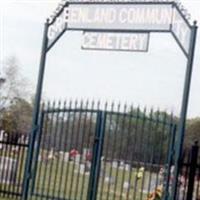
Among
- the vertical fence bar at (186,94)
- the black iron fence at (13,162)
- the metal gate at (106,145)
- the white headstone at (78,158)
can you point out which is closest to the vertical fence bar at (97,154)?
the metal gate at (106,145)

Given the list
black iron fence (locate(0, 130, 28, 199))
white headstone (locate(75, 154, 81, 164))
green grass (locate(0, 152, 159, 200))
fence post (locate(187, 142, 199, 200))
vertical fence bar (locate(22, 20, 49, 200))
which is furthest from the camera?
black iron fence (locate(0, 130, 28, 199))

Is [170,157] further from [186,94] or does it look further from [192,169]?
[186,94]

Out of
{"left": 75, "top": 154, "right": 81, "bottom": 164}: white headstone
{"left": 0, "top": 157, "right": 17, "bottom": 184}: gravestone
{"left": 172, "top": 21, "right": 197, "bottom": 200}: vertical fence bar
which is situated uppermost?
{"left": 172, "top": 21, "right": 197, "bottom": 200}: vertical fence bar

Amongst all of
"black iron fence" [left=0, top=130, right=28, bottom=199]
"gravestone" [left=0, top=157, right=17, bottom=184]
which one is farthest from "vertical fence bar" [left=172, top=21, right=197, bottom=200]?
"gravestone" [left=0, top=157, right=17, bottom=184]

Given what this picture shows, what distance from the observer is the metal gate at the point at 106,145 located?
1237 centimetres

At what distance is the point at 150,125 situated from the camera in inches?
488

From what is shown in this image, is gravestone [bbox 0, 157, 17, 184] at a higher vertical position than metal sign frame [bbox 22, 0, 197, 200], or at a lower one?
lower

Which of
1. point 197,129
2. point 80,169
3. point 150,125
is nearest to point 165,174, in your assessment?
point 150,125

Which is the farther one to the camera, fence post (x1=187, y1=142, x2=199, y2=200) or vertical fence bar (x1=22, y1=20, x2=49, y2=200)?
vertical fence bar (x1=22, y1=20, x2=49, y2=200)

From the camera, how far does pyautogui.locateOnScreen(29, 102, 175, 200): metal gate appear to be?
1237cm

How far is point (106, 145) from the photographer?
12.8 metres

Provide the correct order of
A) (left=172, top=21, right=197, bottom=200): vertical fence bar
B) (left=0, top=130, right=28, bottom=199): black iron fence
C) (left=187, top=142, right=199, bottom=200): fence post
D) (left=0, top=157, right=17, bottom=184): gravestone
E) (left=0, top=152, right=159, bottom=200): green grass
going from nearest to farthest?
(left=172, top=21, right=197, bottom=200): vertical fence bar, (left=187, top=142, right=199, bottom=200): fence post, (left=0, top=152, right=159, bottom=200): green grass, (left=0, top=130, right=28, bottom=199): black iron fence, (left=0, top=157, right=17, bottom=184): gravestone

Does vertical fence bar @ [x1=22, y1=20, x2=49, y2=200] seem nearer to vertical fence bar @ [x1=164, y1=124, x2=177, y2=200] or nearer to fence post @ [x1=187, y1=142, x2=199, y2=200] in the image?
vertical fence bar @ [x1=164, y1=124, x2=177, y2=200]

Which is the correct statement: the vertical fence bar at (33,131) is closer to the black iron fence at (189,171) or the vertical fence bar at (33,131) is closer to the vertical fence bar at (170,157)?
the vertical fence bar at (170,157)
